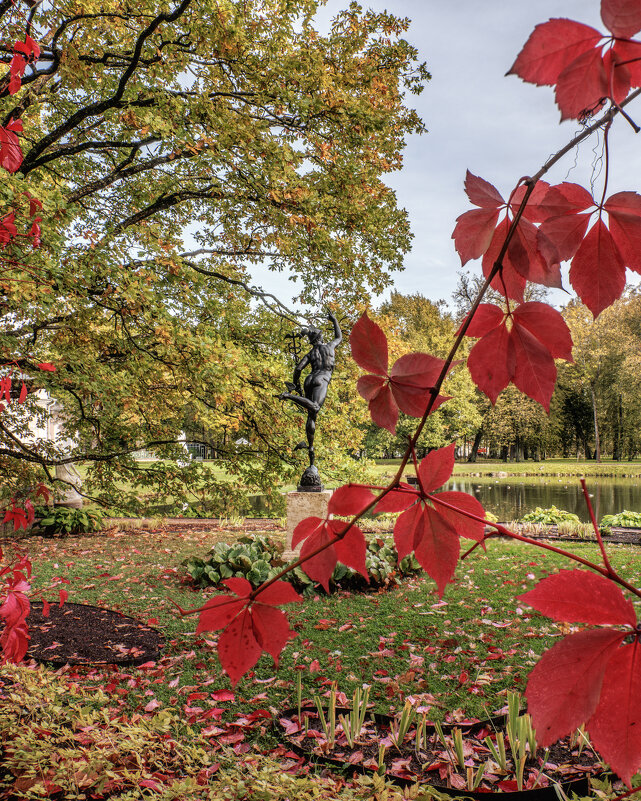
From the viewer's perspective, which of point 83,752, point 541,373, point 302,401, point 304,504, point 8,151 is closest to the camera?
point 541,373

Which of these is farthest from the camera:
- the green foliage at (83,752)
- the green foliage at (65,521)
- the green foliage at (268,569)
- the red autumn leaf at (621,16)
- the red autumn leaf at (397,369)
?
the green foliage at (65,521)

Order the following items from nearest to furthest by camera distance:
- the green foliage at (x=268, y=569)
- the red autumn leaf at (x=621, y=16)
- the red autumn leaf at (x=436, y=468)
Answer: the red autumn leaf at (x=621, y=16), the red autumn leaf at (x=436, y=468), the green foliage at (x=268, y=569)

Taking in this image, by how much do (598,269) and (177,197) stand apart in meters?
7.27

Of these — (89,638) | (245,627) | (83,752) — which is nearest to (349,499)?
(245,627)

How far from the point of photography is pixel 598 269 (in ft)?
1.39

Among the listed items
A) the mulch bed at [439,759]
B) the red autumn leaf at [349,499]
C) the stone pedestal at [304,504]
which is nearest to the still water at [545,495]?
the stone pedestal at [304,504]

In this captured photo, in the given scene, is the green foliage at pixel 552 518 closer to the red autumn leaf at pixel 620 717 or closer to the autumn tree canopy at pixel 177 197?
the autumn tree canopy at pixel 177 197

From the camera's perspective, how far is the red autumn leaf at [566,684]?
0.31 metres

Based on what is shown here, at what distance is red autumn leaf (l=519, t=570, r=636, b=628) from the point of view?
0.32 m

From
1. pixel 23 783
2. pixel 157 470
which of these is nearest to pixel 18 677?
pixel 23 783

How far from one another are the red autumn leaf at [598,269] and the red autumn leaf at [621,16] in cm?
14

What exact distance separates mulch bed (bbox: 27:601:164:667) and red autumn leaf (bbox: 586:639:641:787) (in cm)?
453

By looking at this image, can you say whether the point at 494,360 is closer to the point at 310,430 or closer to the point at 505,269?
the point at 505,269

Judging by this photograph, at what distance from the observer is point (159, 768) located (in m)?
2.46
